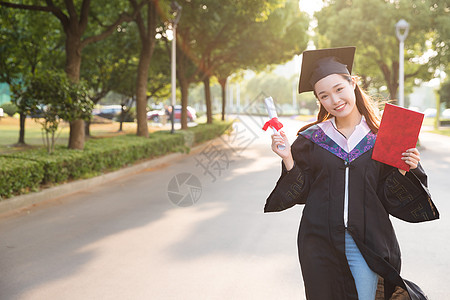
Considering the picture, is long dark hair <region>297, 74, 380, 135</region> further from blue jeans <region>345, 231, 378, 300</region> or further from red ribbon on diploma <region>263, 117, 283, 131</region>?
blue jeans <region>345, 231, 378, 300</region>

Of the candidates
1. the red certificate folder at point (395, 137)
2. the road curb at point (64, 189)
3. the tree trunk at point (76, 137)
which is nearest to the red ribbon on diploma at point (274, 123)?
the red certificate folder at point (395, 137)

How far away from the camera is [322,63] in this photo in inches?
107

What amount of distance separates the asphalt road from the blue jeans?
1806mm

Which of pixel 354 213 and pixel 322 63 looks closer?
pixel 354 213

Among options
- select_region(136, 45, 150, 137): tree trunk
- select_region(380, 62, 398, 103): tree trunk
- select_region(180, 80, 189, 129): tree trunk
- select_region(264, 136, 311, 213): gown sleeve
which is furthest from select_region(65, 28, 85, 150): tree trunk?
select_region(380, 62, 398, 103): tree trunk

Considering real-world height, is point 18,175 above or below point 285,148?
below

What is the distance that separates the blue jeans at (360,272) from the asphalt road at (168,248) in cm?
181

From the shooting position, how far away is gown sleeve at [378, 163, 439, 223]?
2.53m

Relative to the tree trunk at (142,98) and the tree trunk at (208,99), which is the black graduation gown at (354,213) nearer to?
the tree trunk at (142,98)

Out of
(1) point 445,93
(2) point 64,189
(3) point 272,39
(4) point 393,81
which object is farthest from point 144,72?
(1) point 445,93

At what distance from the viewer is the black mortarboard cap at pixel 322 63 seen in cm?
268

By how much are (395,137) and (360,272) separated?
63cm

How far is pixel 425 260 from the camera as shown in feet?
17.1

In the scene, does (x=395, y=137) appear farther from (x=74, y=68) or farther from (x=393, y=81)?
(x=393, y=81)
